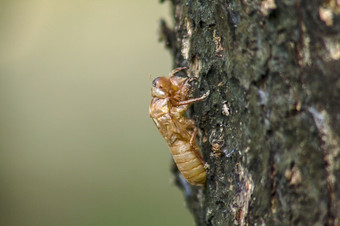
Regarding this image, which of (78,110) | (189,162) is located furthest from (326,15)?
(78,110)

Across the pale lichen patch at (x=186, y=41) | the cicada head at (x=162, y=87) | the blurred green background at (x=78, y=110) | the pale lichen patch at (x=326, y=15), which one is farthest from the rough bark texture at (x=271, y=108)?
the blurred green background at (x=78, y=110)

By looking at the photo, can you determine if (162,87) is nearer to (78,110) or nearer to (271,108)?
(271,108)

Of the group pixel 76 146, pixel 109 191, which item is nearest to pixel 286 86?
pixel 109 191

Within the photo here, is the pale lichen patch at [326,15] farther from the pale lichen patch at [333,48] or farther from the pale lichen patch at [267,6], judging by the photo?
the pale lichen patch at [267,6]

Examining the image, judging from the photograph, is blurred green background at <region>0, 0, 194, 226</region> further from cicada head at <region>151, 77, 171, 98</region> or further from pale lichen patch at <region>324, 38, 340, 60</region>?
pale lichen patch at <region>324, 38, 340, 60</region>

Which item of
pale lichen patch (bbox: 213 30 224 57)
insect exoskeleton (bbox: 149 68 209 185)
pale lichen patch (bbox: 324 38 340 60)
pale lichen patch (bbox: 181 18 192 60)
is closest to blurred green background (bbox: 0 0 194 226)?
insect exoskeleton (bbox: 149 68 209 185)

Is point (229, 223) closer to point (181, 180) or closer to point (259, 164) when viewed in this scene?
point (259, 164)
